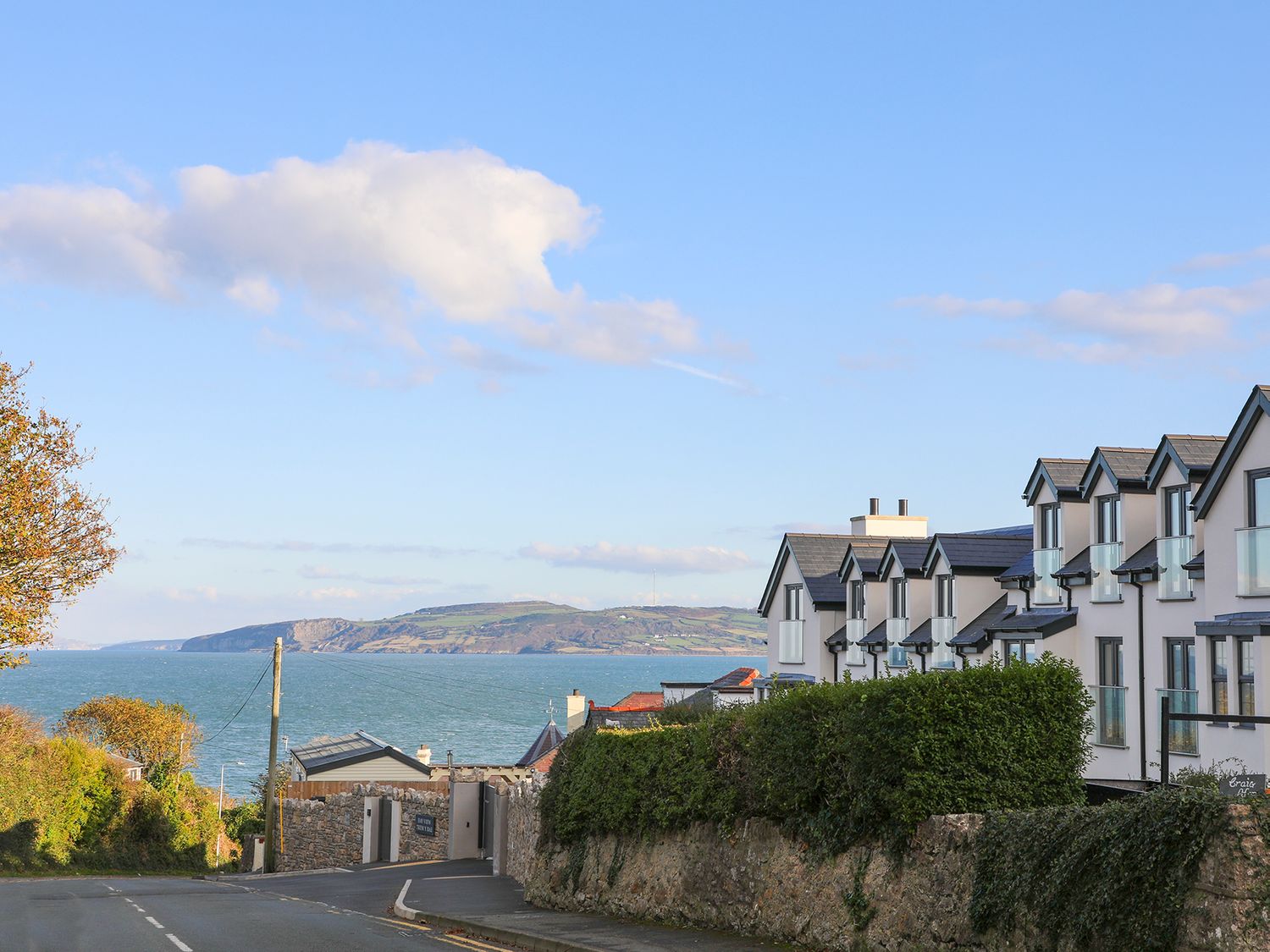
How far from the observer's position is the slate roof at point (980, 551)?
34.2 m

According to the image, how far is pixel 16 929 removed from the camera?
21797 mm

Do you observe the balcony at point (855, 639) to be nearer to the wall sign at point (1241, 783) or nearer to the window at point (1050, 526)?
the window at point (1050, 526)

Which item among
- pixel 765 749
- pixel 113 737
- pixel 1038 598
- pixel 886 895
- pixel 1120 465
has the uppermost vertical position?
pixel 1120 465

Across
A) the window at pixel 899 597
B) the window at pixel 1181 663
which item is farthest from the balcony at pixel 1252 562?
the window at pixel 899 597

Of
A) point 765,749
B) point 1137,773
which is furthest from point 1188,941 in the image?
point 1137,773

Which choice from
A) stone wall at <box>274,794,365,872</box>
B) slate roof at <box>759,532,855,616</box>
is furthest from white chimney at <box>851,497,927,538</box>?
stone wall at <box>274,794,365,872</box>

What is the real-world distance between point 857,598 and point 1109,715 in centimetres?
1249

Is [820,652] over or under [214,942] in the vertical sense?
over

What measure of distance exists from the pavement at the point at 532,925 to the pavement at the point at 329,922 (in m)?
0.03

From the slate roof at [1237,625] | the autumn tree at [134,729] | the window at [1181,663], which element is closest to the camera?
the slate roof at [1237,625]

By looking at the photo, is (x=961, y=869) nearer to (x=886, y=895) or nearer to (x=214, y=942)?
(x=886, y=895)

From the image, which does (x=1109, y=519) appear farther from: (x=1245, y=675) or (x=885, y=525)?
(x=885, y=525)

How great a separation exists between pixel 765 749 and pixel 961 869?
4649mm

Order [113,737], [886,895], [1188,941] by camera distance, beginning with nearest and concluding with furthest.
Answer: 1. [1188,941]
2. [886,895]
3. [113,737]
